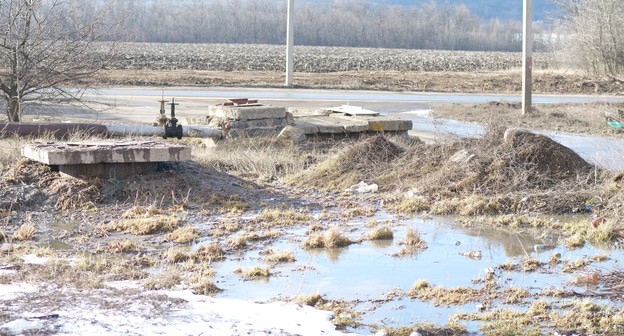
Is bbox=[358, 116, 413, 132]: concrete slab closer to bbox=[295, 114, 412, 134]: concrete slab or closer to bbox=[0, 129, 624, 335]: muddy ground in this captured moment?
bbox=[295, 114, 412, 134]: concrete slab

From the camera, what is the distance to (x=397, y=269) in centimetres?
884

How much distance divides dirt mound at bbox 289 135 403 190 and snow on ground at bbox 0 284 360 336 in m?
5.95

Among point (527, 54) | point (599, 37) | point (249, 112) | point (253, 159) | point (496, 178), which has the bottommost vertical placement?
point (253, 159)

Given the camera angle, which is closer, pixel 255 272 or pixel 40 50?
pixel 255 272

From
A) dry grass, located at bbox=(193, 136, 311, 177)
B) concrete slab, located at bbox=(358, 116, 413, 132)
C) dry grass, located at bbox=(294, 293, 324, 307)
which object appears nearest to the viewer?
dry grass, located at bbox=(294, 293, 324, 307)

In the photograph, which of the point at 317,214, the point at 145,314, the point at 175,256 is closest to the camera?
the point at 145,314

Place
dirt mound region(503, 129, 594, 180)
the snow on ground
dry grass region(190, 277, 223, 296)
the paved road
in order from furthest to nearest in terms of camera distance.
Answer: the paved road < dirt mound region(503, 129, 594, 180) < dry grass region(190, 277, 223, 296) < the snow on ground

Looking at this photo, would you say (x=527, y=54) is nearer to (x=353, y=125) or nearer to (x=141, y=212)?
(x=353, y=125)

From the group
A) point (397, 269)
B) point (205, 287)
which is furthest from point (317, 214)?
point (205, 287)

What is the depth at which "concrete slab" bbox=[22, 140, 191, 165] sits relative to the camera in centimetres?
1151

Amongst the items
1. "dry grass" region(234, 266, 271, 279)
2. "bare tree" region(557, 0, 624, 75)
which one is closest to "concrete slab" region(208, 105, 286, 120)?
"dry grass" region(234, 266, 271, 279)

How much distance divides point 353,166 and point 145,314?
7.30m

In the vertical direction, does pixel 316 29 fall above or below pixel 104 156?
above

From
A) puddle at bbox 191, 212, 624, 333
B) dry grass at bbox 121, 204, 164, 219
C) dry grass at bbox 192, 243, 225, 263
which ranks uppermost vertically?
dry grass at bbox 121, 204, 164, 219
